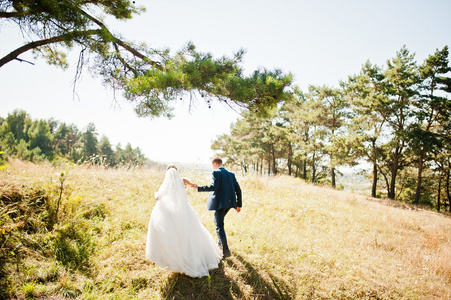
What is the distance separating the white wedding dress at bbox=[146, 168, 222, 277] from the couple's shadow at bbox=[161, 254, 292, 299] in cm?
20


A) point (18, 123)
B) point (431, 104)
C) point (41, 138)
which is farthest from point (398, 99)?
point (18, 123)

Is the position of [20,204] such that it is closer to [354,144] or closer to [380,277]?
[380,277]

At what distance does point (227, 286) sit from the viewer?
3.69m

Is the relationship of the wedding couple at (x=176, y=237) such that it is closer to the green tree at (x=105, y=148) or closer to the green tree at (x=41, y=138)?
the green tree at (x=41, y=138)

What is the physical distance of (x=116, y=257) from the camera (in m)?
4.18

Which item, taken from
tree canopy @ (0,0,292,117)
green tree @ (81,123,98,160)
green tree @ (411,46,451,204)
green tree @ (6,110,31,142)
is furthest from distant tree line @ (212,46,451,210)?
green tree @ (6,110,31,142)

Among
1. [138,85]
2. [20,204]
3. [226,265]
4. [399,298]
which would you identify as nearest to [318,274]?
[399,298]

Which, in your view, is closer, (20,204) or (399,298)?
(399,298)

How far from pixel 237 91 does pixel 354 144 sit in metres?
19.4

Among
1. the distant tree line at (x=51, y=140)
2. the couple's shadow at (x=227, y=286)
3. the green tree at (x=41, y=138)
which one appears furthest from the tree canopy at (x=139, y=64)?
the green tree at (x=41, y=138)

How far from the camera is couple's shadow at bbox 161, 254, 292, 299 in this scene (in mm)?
3463

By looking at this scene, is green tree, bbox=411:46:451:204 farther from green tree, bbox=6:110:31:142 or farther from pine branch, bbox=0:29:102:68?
green tree, bbox=6:110:31:142

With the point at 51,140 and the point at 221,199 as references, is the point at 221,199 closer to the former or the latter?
the point at 221,199

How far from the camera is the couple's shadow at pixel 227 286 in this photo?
3463 millimetres
